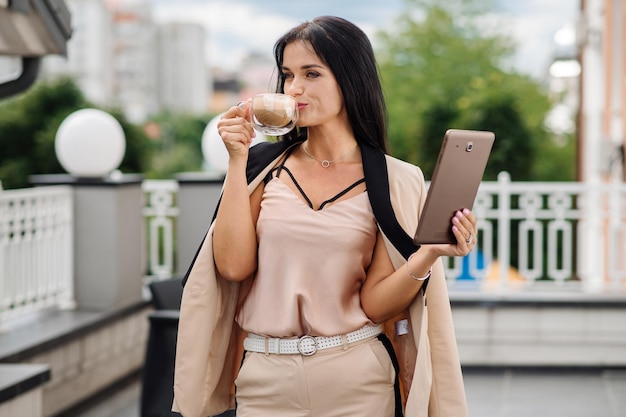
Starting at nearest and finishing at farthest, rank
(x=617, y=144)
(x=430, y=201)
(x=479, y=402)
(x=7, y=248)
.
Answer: (x=430, y=201) → (x=7, y=248) → (x=479, y=402) → (x=617, y=144)

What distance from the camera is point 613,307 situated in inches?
239

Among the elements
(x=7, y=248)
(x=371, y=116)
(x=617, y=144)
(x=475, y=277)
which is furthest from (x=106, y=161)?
(x=617, y=144)

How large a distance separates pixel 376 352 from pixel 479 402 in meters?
3.52

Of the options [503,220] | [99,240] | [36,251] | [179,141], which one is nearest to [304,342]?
[36,251]

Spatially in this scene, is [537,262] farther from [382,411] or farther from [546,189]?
[382,411]

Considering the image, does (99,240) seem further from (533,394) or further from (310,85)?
(310,85)

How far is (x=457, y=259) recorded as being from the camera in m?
6.73

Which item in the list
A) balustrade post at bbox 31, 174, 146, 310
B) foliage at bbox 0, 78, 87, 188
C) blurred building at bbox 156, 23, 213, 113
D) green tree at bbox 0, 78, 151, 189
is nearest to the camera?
balustrade post at bbox 31, 174, 146, 310

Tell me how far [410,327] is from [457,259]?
4782 mm

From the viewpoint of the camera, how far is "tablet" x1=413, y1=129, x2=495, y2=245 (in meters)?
1.77

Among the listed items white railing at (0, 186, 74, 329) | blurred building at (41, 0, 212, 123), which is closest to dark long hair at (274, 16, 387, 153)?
white railing at (0, 186, 74, 329)

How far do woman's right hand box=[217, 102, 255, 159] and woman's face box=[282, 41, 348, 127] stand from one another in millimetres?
116

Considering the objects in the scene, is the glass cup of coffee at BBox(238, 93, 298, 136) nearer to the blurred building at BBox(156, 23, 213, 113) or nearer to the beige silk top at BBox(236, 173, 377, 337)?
the beige silk top at BBox(236, 173, 377, 337)

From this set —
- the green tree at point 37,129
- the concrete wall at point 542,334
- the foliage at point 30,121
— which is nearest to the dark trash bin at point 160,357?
the concrete wall at point 542,334
